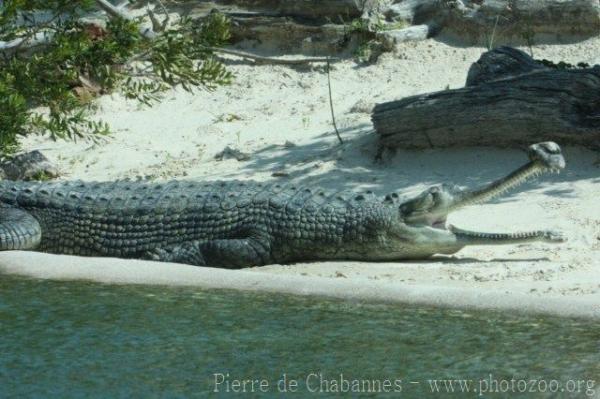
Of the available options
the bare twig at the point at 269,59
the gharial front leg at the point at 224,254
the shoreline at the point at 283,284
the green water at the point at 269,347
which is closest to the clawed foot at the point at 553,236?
the shoreline at the point at 283,284

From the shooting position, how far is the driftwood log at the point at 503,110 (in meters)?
9.55

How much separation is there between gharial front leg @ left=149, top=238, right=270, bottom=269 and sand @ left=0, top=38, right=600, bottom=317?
0.46 feet

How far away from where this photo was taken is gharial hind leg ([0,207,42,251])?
848 cm

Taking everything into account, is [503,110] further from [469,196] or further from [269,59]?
[269,59]

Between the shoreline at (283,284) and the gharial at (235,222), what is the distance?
0.39 m

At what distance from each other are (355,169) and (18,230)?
3172mm

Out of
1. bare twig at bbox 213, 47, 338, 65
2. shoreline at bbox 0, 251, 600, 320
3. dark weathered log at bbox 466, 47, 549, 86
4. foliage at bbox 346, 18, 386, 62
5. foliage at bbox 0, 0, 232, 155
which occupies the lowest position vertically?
shoreline at bbox 0, 251, 600, 320

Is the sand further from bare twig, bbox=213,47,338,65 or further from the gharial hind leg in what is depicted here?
the gharial hind leg

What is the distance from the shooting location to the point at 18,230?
8562 millimetres

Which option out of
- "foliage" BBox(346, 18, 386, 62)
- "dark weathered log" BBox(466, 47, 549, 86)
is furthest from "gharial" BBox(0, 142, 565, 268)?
"foliage" BBox(346, 18, 386, 62)

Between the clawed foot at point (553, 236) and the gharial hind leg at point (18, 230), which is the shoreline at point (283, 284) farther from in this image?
the clawed foot at point (553, 236)

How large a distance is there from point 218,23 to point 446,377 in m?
3.83

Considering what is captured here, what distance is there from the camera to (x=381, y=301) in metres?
6.60

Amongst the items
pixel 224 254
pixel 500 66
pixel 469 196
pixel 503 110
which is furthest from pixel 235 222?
pixel 500 66
